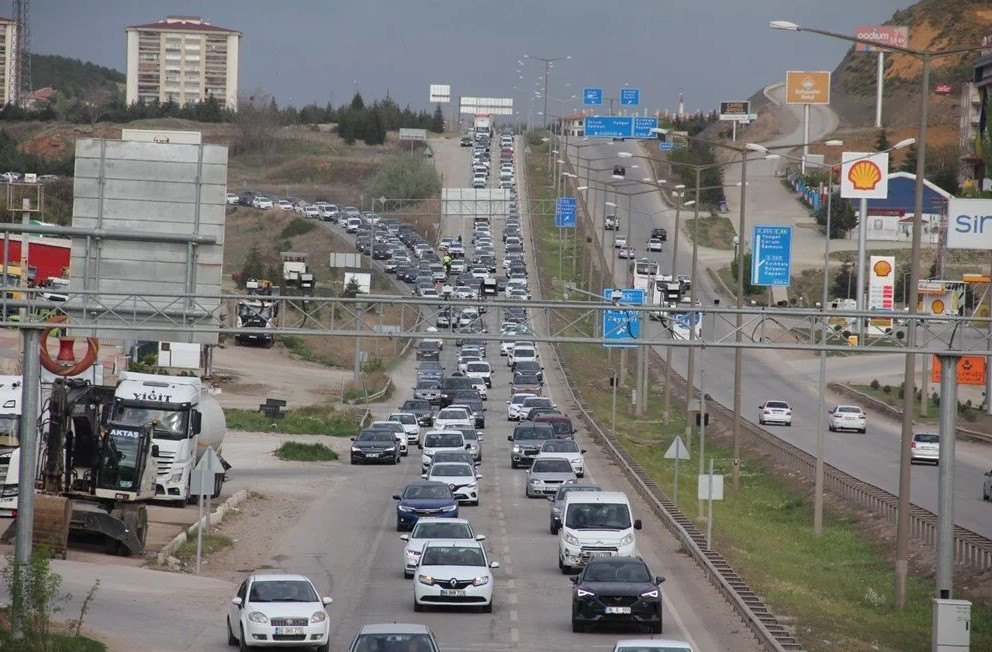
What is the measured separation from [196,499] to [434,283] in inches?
2834

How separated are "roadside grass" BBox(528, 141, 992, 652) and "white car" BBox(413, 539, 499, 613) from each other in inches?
221

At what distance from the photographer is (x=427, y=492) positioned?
4009 centimetres

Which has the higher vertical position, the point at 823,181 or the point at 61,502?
the point at 823,181

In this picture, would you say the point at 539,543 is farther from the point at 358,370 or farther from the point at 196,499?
the point at 358,370

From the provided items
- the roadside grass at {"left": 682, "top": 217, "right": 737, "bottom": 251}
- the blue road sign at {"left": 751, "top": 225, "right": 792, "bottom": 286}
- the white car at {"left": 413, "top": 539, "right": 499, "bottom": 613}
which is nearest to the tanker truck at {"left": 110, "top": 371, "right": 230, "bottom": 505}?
the white car at {"left": 413, "top": 539, "right": 499, "bottom": 613}

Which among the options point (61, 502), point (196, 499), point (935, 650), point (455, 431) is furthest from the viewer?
point (455, 431)

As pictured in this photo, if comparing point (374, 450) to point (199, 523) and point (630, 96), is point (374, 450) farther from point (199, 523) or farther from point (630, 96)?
point (630, 96)

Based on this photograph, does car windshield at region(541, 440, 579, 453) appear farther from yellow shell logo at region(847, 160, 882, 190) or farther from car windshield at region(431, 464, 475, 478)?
yellow shell logo at region(847, 160, 882, 190)

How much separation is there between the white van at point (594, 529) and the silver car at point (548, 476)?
1366 centimetres

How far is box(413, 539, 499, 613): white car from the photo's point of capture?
1110 inches

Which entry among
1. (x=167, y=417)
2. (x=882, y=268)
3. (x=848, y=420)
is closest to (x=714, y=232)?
(x=848, y=420)

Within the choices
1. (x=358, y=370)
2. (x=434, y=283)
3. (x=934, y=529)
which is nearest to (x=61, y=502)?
(x=934, y=529)

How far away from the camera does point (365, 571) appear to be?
34.0 m

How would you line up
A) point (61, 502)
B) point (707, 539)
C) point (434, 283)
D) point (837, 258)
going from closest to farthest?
point (61, 502) < point (707, 539) < point (434, 283) < point (837, 258)
